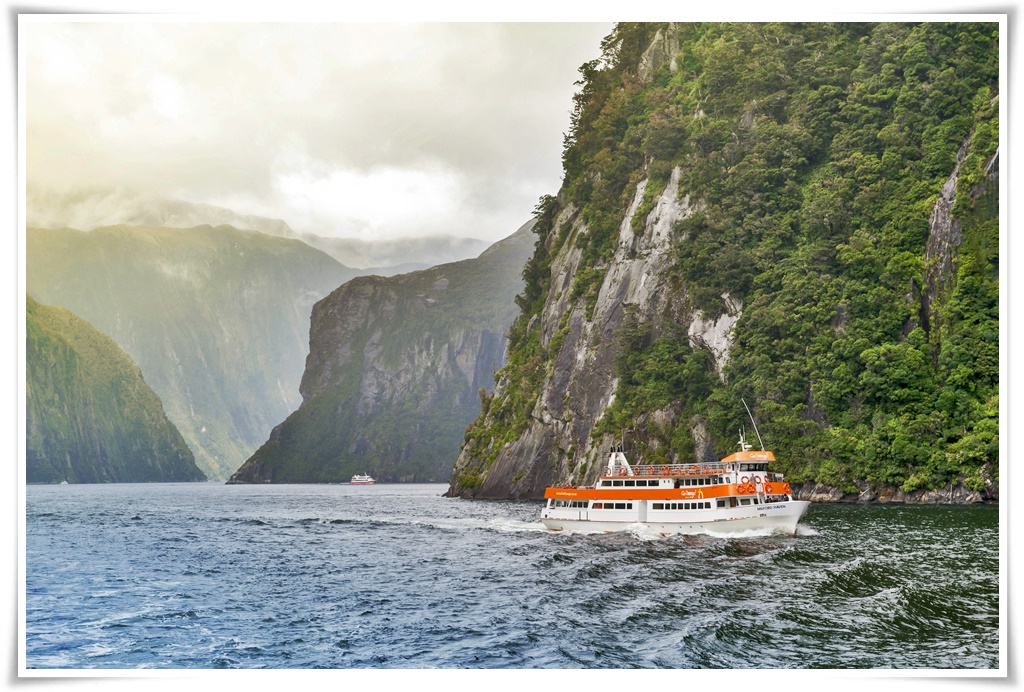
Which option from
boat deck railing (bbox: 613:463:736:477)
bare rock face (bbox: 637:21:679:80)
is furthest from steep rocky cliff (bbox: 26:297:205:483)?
boat deck railing (bbox: 613:463:736:477)

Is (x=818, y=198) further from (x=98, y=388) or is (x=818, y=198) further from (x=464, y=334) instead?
(x=464, y=334)

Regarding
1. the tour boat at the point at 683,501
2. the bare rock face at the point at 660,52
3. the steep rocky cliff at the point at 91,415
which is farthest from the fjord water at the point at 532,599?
the steep rocky cliff at the point at 91,415

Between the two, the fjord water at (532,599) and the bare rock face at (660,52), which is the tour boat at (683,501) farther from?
the bare rock face at (660,52)

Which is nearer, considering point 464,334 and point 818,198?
point 818,198

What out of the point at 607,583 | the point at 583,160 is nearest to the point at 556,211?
the point at 583,160

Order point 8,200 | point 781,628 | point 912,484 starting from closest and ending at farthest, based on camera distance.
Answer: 1. point 8,200
2. point 781,628
3. point 912,484

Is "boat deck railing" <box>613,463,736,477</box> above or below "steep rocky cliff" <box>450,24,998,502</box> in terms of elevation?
below

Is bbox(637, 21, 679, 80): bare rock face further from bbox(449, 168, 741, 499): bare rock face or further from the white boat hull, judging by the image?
the white boat hull
